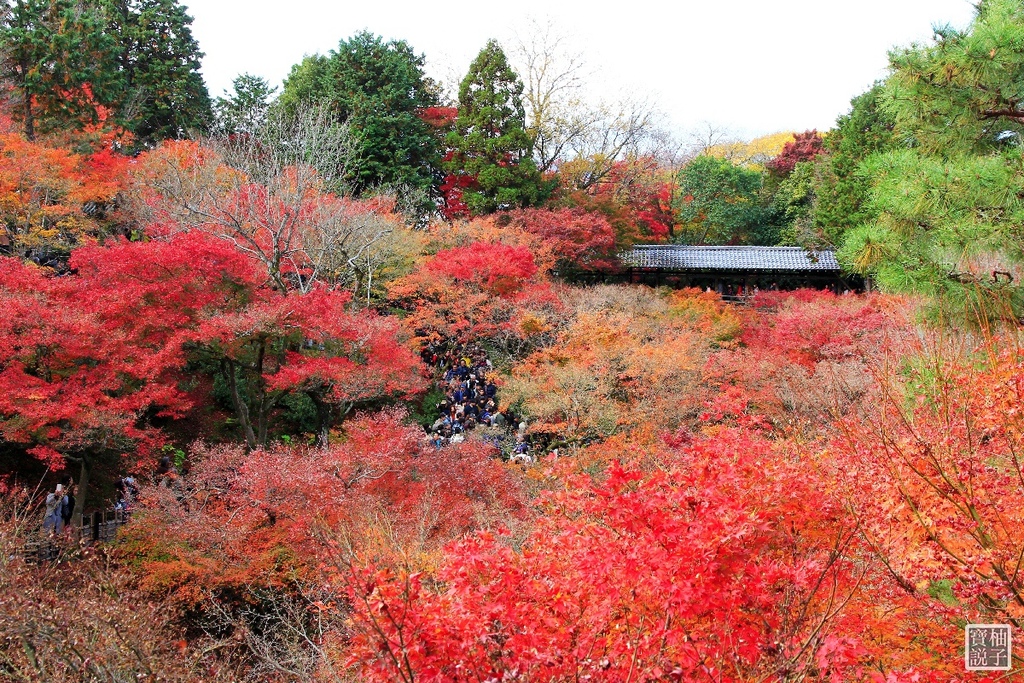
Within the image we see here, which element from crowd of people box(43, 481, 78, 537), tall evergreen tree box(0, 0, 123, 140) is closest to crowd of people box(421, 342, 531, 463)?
crowd of people box(43, 481, 78, 537)

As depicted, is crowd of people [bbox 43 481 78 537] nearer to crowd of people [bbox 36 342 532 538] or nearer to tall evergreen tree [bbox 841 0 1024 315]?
crowd of people [bbox 36 342 532 538]

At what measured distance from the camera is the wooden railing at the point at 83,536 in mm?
10148

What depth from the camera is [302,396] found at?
59.4 ft

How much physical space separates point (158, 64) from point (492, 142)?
10.9 meters

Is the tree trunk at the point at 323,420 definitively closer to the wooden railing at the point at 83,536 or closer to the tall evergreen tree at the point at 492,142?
the wooden railing at the point at 83,536

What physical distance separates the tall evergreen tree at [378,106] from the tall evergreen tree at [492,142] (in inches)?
54.5

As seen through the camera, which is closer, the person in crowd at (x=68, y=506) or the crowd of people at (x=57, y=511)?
the crowd of people at (x=57, y=511)

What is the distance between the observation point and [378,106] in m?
25.1

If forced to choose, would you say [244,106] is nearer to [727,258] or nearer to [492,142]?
[492,142]

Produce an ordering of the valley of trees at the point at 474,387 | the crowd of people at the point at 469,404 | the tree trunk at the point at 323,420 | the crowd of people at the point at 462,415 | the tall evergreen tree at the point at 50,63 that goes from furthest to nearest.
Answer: the tall evergreen tree at the point at 50,63
the crowd of people at the point at 469,404
the tree trunk at the point at 323,420
the crowd of people at the point at 462,415
the valley of trees at the point at 474,387

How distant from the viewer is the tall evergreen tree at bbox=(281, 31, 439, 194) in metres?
24.8

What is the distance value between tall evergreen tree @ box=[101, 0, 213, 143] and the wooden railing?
15110mm

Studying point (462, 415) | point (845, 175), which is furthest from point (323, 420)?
point (845, 175)

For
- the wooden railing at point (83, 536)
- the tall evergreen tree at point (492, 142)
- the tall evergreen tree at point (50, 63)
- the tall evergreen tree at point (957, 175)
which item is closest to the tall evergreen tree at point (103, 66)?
the tall evergreen tree at point (50, 63)
